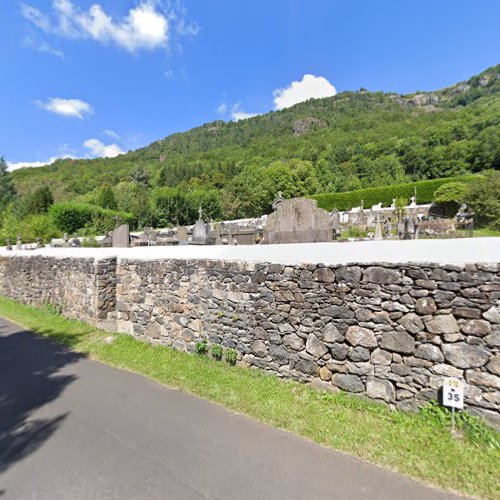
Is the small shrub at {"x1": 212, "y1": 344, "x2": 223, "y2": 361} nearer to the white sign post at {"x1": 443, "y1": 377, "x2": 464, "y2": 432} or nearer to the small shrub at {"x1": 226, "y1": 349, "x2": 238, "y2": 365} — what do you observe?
the small shrub at {"x1": 226, "y1": 349, "x2": 238, "y2": 365}

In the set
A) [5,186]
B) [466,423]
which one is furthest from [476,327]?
[5,186]

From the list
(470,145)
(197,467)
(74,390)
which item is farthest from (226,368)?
(470,145)

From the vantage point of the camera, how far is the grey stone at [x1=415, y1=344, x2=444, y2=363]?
3.03 m

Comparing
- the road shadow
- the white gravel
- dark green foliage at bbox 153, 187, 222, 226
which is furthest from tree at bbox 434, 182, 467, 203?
dark green foliage at bbox 153, 187, 222, 226

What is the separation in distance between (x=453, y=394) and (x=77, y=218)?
111ft

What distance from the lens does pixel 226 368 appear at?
15.1 ft

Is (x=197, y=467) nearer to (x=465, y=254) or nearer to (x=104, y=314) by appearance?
(x=465, y=254)

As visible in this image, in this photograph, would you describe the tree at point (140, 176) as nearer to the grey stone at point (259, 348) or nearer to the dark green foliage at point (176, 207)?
the dark green foliage at point (176, 207)

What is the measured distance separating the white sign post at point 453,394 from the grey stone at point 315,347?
1.34 meters

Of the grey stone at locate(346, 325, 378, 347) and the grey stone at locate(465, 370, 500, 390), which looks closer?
the grey stone at locate(465, 370, 500, 390)

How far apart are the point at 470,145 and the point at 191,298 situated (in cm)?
5835

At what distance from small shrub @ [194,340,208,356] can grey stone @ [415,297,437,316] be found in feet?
11.3

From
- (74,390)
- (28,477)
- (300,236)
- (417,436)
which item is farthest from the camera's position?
(300,236)

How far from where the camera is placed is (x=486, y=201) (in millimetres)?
19531
